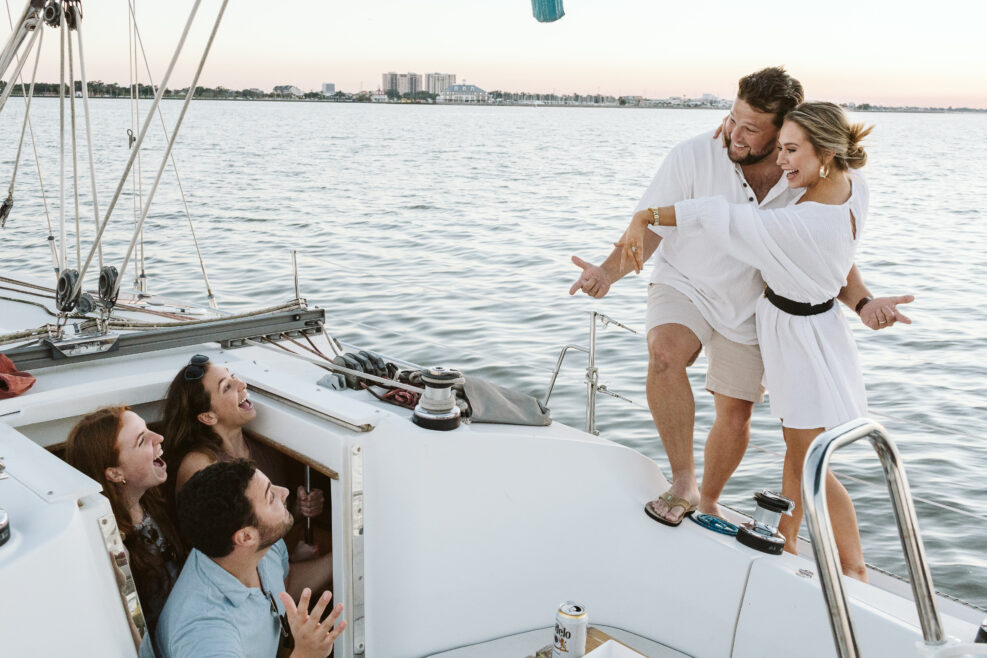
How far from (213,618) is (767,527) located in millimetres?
1355

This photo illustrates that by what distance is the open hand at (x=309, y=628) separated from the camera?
191 centimetres

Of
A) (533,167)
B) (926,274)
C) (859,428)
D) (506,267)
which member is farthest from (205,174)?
(859,428)

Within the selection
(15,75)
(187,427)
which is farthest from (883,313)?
(15,75)

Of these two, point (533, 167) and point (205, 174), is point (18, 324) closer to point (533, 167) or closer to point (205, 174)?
point (205, 174)

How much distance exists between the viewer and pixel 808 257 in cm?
233

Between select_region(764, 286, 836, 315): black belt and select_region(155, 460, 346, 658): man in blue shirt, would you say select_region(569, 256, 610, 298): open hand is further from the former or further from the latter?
select_region(155, 460, 346, 658): man in blue shirt

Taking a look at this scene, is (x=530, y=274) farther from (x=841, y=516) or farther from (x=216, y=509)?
(x=216, y=509)

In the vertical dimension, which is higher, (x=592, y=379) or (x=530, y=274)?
(x=592, y=379)

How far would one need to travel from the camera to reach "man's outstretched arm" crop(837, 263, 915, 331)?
2375 mm

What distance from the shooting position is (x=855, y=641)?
1.14 metres

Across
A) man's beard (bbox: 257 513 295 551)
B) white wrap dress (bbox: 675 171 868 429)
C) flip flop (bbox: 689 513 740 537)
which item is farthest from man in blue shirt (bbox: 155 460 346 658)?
white wrap dress (bbox: 675 171 868 429)

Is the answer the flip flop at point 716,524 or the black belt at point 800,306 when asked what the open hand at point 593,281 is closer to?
the black belt at point 800,306

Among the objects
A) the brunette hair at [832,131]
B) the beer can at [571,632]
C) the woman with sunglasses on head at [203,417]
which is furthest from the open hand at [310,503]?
the brunette hair at [832,131]

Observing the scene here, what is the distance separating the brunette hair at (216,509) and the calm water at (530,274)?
152 centimetres
